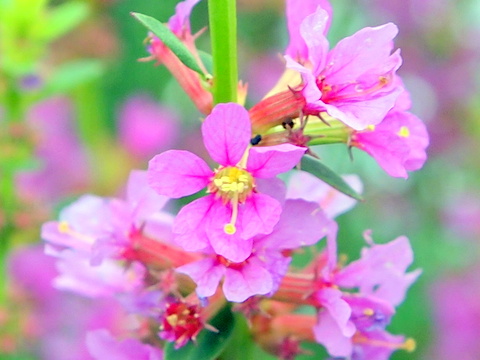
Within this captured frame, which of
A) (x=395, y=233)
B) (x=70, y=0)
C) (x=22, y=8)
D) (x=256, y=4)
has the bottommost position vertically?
(x=395, y=233)

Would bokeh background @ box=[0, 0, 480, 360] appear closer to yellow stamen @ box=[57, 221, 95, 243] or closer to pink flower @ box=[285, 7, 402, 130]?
yellow stamen @ box=[57, 221, 95, 243]

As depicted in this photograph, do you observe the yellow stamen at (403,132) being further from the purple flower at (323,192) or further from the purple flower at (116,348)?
the purple flower at (116,348)

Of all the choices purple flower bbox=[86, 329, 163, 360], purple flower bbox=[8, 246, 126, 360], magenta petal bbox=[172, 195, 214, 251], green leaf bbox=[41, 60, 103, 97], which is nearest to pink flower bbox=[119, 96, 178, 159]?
purple flower bbox=[8, 246, 126, 360]

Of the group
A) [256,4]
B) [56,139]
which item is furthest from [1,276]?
[256,4]

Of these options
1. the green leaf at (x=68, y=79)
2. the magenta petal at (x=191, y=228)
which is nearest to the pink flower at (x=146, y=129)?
the green leaf at (x=68, y=79)

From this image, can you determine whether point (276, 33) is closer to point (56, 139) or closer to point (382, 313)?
point (56, 139)
